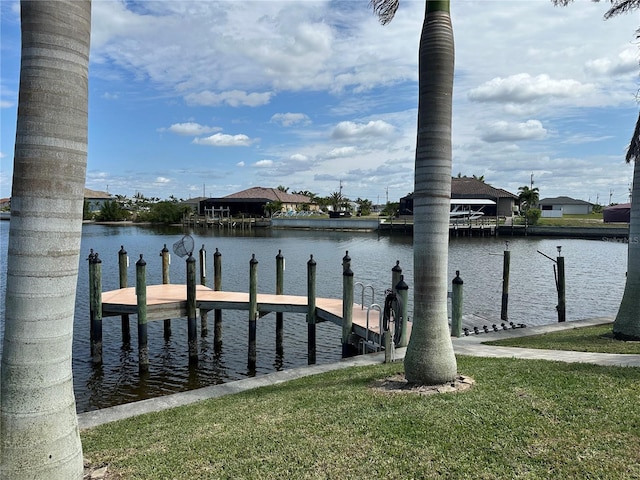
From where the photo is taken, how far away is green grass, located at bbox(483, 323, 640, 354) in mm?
9703

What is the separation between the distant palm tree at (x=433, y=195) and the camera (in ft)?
22.5

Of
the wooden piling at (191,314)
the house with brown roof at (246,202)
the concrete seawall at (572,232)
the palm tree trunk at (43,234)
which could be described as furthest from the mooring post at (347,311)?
the house with brown roof at (246,202)

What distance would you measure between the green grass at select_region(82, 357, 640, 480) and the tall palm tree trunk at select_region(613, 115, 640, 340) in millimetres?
4152

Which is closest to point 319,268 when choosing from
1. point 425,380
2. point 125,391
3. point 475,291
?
point 475,291

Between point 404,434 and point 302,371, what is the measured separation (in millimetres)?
4355

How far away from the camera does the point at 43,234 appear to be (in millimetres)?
3670

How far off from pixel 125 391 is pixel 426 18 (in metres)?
10.5

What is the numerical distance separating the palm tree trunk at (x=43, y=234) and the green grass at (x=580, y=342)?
8.98 meters

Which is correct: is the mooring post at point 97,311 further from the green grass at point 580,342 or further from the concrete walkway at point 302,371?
the green grass at point 580,342

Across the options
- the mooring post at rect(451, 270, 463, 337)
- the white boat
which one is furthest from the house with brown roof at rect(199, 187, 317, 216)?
the mooring post at rect(451, 270, 463, 337)

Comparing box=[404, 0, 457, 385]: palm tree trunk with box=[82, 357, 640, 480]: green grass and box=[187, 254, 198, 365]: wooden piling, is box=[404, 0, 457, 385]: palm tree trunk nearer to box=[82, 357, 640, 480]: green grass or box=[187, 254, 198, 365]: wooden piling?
box=[82, 357, 640, 480]: green grass

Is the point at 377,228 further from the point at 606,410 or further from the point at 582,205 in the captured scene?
the point at 606,410

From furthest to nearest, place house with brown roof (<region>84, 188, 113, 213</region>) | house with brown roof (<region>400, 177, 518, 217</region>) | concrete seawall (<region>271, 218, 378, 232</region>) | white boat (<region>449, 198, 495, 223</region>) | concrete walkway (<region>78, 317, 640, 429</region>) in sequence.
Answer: house with brown roof (<region>84, 188, 113, 213</region>) → concrete seawall (<region>271, 218, 378, 232</region>) → house with brown roof (<region>400, 177, 518, 217</region>) → white boat (<region>449, 198, 495, 223</region>) → concrete walkway (<region>78, 317, 640, 429</region>)

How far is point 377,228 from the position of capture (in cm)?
7631
